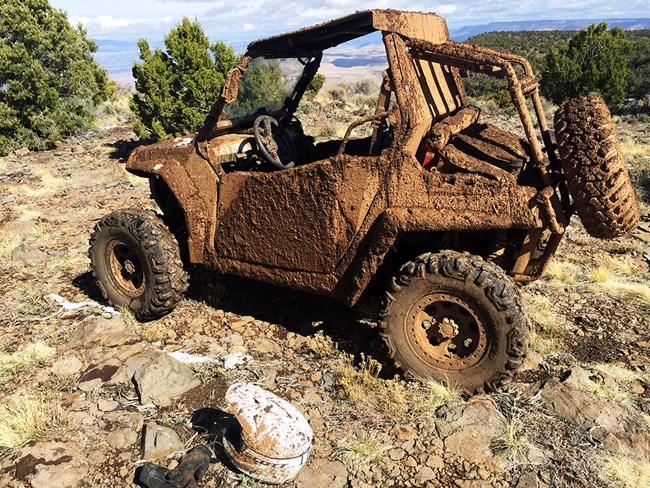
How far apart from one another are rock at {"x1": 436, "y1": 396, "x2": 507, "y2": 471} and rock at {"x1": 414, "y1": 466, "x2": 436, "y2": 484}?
220 mm

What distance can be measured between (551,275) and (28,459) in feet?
16.1

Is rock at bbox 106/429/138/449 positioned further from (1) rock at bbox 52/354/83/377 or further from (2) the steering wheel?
(2) the steering wheel

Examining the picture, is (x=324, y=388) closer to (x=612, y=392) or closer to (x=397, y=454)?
(x=397, y=454)

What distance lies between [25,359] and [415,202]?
Answer: 135 inches

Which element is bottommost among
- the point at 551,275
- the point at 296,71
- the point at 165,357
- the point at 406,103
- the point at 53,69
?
the point at 551,275

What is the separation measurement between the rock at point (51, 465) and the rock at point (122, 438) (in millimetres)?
187

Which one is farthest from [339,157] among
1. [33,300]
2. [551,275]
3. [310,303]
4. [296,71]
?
[33,300]

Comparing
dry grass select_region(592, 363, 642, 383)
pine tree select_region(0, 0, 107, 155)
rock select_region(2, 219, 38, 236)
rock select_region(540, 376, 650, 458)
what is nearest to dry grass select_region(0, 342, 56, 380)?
rock select_region(2, 219, 38, 236)

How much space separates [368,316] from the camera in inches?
181

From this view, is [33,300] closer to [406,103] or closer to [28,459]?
[28,459]

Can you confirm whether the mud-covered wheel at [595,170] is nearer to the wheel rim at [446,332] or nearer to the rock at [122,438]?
the wheel rim at [446,332]

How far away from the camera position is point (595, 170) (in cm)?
291

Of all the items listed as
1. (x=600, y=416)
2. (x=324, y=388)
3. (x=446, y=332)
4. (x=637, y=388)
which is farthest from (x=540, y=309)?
(x=324, y=388)

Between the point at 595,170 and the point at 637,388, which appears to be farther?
the point at 637,388
